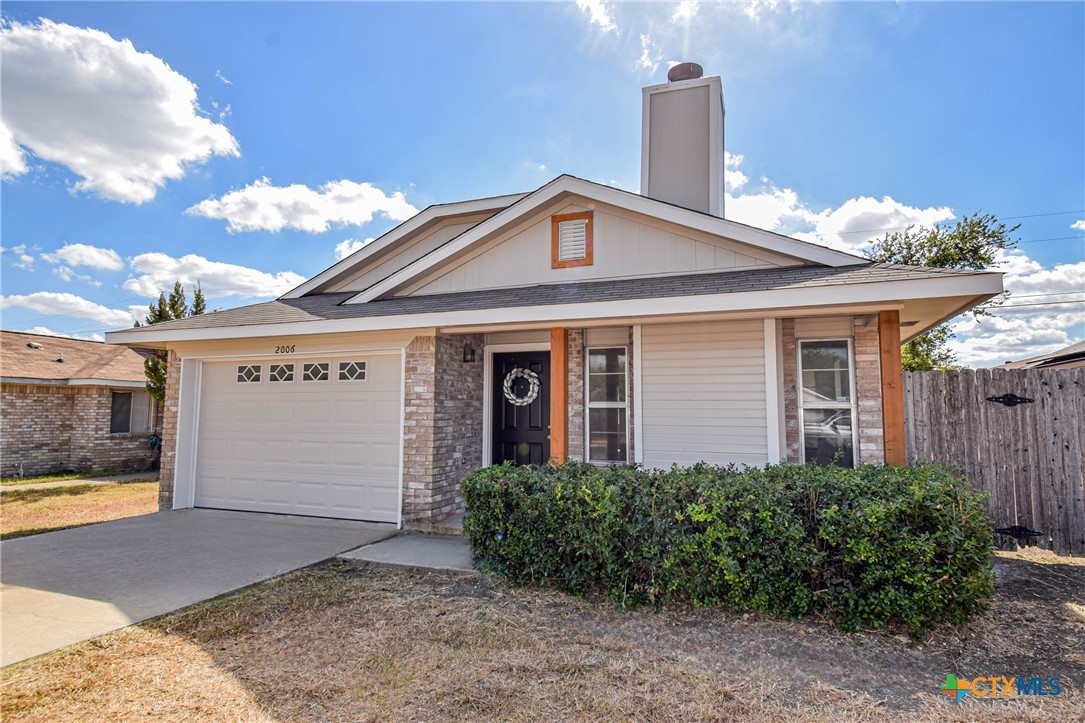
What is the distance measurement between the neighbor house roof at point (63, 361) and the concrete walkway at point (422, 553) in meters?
12.2

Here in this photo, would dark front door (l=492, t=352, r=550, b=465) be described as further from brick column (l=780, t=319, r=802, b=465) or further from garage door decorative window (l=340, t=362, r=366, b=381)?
brick column (l=780, t=319, r=802, b=465)

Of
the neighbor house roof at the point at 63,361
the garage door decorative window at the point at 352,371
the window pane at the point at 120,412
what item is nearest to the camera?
the garage door decorative window at the point at 352,371

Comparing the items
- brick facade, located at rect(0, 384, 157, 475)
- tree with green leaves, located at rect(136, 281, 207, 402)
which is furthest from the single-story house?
brick facade, located at rect(0, 384, 157, 475)

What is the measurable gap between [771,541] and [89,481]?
14.8 meters

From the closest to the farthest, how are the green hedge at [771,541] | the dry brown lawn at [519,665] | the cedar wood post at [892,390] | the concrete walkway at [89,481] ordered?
the dry brown lawn at [519,665] → the green hedge at [771,541] → the cedar wood post at [892,390] → the concrete walkway at [89,481]

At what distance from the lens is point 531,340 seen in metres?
7.50

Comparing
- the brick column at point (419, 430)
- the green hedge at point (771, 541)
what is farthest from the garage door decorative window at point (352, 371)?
the green hedge at point (771, 541)

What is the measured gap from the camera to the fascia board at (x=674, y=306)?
4.61 m

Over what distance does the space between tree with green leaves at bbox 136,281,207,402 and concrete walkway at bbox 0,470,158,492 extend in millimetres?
2032

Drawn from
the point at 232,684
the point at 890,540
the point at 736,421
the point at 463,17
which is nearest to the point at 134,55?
the point at 463,17

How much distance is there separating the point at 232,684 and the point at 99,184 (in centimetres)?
1627

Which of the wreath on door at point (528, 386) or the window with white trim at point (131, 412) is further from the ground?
the wreath on door at point (528, 386)

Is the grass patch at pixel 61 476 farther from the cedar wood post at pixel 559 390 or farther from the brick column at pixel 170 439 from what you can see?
the cedar wood post at pixel 559 390

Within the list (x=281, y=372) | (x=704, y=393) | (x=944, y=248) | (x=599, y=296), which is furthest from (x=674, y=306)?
(x=944, y=248)
